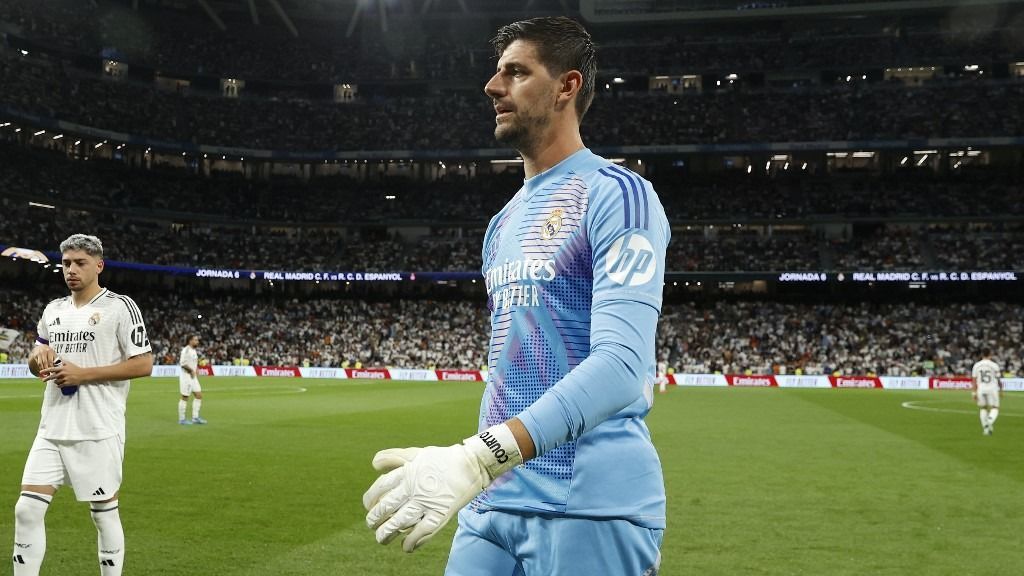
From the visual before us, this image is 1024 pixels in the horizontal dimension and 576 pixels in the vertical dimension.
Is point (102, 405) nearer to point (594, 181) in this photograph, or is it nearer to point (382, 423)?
point (594, 181)

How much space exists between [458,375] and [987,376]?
33.3 meters

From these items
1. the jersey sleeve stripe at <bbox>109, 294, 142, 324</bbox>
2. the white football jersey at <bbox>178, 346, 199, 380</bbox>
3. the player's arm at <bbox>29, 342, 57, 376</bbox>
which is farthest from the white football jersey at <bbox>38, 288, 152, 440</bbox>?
the white football jersey at <bbox>178, 346, 199, 380</bbox>

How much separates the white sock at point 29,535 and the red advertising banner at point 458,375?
4420 cm

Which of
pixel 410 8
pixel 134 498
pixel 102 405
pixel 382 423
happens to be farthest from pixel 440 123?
pixel 102 405

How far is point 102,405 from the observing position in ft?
22.6

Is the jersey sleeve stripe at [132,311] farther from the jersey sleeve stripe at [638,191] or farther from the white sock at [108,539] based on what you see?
the jersey sleeve stripe at [638,191]

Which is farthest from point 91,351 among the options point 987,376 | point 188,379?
point 987,376

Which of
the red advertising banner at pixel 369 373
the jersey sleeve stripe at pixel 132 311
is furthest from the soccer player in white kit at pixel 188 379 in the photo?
the red advertising banner at pixel 369 373

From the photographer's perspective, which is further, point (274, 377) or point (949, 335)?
point (949, 335)

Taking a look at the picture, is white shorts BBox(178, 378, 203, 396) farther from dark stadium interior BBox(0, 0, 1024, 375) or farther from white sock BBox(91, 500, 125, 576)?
dark stadium interior BBox(0, 0, 1024, 375)

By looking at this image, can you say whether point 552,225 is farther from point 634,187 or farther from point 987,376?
point 987,376

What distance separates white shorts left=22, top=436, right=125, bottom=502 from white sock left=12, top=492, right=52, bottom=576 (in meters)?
0.17

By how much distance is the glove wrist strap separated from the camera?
217 cm

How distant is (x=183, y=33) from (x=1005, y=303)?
6717cm
